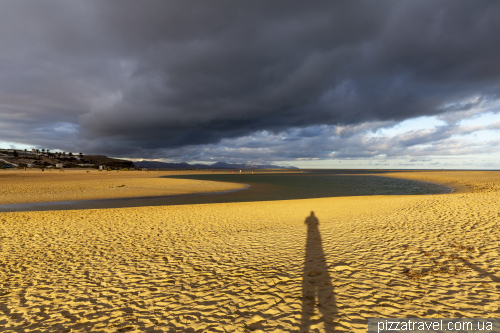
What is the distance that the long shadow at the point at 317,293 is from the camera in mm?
4495

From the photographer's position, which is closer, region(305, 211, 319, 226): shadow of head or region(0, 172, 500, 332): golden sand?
region(0, 172, 500, 332): golden sand

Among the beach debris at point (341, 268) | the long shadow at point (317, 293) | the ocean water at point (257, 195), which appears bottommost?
the ocean water at point (257, 195)

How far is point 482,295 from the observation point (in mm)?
4957

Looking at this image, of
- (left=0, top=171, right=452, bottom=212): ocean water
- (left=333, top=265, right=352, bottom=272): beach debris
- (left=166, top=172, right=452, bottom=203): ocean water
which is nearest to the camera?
(left=333, top=265, right=352, bottom=272): beach debris

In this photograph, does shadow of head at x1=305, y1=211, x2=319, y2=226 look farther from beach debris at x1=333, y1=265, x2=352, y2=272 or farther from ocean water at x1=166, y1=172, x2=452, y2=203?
ocean water at x1=166, y1=172, x2=452, y2=203

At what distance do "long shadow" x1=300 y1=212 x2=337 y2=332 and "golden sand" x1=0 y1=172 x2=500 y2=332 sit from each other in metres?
0.03

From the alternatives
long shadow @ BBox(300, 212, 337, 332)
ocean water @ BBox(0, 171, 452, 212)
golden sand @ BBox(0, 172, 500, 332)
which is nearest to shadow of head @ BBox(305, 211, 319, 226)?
golden sand @ BBox(0, 172, 500, 332)

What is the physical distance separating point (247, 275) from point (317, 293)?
7.17 ft

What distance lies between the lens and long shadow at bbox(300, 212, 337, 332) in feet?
14.7

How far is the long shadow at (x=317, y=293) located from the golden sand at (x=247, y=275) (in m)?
0.03

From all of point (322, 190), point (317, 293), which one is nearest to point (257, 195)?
point (322, 190)

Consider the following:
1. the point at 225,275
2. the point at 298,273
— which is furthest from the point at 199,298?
the point at 298,273

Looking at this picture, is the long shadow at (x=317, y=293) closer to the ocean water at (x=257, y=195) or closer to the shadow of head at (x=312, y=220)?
the shadow of head at (x=312, y=220)

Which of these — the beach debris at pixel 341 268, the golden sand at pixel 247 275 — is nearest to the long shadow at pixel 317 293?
the golden sand at pixel 247 275
